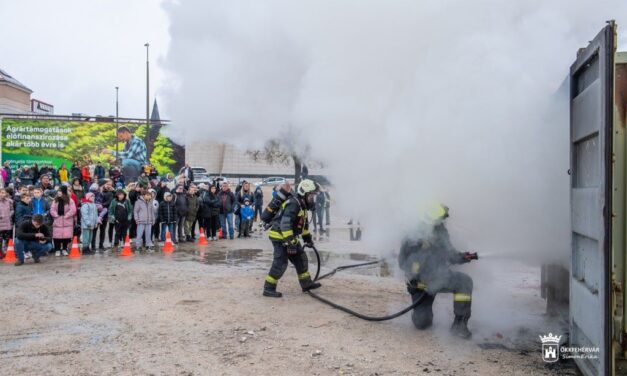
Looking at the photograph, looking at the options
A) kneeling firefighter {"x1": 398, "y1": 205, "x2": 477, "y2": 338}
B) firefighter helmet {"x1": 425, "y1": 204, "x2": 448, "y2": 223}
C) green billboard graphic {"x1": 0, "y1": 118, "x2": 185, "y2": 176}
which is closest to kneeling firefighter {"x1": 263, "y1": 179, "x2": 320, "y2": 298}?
kneeling firefighter {"x1": 398, "y1": 205, "x2": 477, "y2": 338}

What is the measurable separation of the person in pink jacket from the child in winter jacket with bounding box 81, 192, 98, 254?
0.36 m

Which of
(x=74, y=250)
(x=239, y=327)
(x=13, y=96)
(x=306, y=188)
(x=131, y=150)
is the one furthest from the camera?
(x=13, y=96)

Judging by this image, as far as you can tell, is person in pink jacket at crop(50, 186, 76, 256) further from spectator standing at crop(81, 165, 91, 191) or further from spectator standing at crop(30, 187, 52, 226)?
spectator standing at crop(81, 165, 91, 191)

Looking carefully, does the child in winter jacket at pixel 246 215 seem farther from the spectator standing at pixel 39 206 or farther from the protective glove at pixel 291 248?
the protective glove at pixel 291 248

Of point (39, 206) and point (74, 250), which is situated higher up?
point (39, 206)

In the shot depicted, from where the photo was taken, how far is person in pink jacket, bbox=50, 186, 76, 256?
1015 centimetres

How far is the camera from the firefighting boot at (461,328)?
515cm

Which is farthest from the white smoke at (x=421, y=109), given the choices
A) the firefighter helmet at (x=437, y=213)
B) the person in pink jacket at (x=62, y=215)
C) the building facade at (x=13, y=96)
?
the building facade at (x=13, y=96)

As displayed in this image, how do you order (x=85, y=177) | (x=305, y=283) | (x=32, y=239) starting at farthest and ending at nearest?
1. (x=85, y=177)
2. (x=32, y=239)
3. (x=305, y=283)

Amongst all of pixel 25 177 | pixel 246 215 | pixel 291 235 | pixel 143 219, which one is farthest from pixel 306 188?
pixel 25 177

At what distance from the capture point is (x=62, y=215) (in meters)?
10.2

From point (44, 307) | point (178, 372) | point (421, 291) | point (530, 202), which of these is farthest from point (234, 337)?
point (530, 202)

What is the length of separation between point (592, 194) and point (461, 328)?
7.45 ft

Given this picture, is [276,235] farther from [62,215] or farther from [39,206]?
[39,206]
